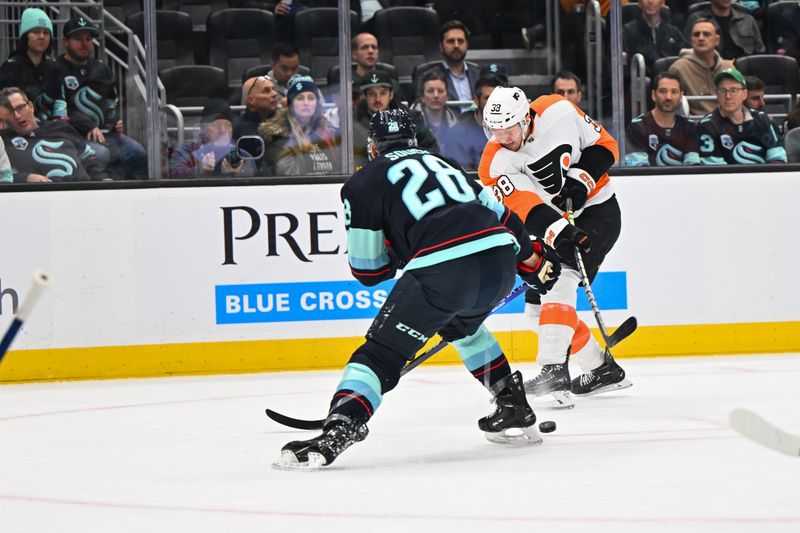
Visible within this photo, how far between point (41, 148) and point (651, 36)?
9.93ft

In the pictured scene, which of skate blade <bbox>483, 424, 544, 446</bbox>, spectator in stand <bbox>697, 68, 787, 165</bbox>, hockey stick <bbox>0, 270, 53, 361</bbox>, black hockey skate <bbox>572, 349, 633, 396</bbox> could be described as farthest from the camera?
spectator in stand <bbox>697, 68, 787, 165</bbox>

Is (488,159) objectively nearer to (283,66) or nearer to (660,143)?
(283,66)

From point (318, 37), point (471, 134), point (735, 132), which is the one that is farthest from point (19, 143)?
point (735, 132)

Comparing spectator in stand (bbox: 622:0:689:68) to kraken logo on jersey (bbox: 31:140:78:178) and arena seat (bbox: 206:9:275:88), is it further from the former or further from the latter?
kraken logo on jersey (bbox: 31:140:78:178)

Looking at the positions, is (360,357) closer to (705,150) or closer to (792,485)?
(792,485)

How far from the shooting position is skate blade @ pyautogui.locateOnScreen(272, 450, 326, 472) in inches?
150

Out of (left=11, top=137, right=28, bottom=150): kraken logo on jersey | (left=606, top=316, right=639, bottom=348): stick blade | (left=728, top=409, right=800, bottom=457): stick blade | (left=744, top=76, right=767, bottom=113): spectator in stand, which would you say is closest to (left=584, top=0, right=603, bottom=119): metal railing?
(left=744, top=76, right=767, bottom=113): spectator in stand

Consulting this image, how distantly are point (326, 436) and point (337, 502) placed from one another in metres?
0.52

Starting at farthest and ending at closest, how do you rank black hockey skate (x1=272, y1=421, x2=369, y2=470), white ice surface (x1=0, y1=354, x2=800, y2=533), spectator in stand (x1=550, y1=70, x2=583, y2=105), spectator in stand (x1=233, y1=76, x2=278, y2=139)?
1. spectator in stand (x1=550, y1=70, x2=583, y2=105)
2. spectator in stand (x1=233, y1=76, x2=278, y2=139)
3. black hockey skate (x1=272, y1=421, x2=369, y2=470)
4. white ice surface (x1=0, y1=354, x2=800, y2=533)

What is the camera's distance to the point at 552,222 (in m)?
5.21

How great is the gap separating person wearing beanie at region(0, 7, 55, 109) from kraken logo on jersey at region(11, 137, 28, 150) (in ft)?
0.56

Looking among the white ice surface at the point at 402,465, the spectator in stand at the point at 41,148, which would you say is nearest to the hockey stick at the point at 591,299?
the white ice surface at the point at 402,465

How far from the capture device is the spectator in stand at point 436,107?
22.2 feet

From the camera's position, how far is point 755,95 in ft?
23.4
